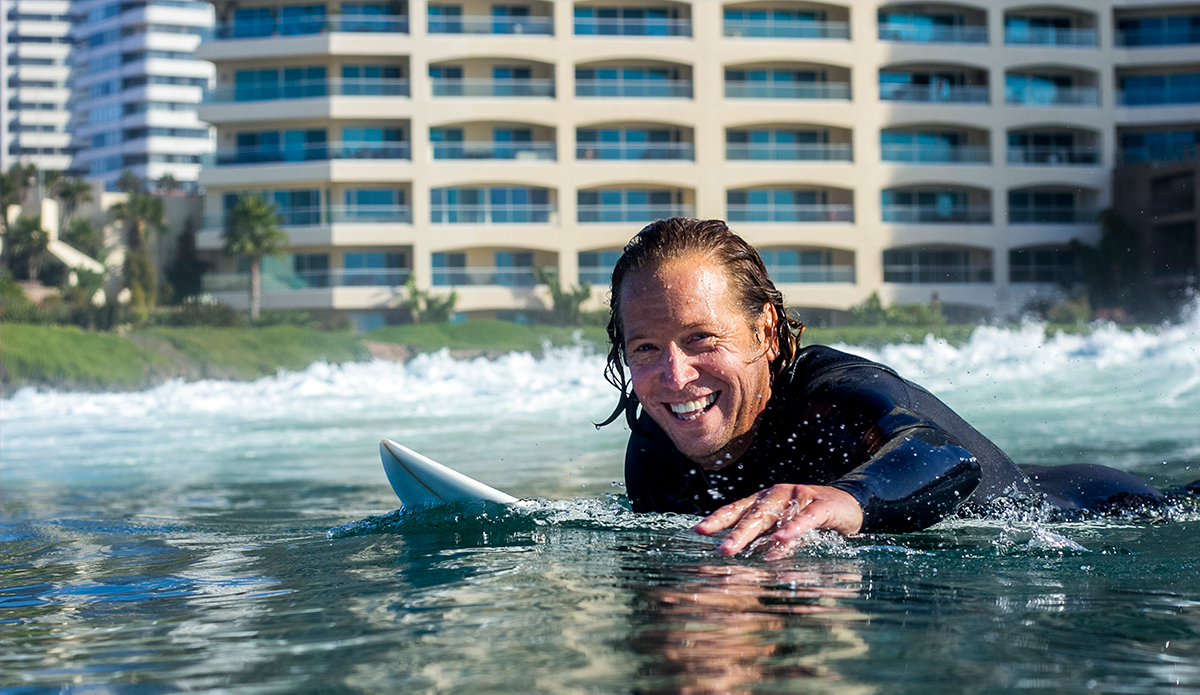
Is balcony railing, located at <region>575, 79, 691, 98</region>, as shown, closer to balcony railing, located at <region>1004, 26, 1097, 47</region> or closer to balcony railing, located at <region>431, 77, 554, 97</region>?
balcony railing, located at <region>431, 77, 554, 97</region>

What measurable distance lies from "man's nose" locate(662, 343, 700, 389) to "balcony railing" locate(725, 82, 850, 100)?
49.3 metres

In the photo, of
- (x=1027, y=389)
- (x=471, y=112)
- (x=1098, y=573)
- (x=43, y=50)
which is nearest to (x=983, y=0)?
(x=471, y=112)

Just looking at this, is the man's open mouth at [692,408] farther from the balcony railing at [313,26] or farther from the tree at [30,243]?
the tree at [30,243]

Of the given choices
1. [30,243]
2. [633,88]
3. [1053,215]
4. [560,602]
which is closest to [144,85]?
[30,243]

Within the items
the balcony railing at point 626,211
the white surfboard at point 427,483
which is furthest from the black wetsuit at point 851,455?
the balcony railing at point 626,211

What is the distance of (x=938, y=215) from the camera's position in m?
51.9

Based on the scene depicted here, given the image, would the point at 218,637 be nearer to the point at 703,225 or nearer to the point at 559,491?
the point at 703,225

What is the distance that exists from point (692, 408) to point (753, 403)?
26cm

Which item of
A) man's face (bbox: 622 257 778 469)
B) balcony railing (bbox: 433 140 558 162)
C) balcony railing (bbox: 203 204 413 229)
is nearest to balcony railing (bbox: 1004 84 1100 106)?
balcony railing (bbox: 433 140 558 162)

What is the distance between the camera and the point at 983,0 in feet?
170

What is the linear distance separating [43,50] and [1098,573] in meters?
121

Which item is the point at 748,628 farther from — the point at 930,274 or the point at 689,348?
the point at 930,274

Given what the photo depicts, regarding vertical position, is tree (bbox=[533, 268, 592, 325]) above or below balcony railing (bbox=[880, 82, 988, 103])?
below

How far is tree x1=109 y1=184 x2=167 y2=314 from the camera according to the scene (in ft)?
165
